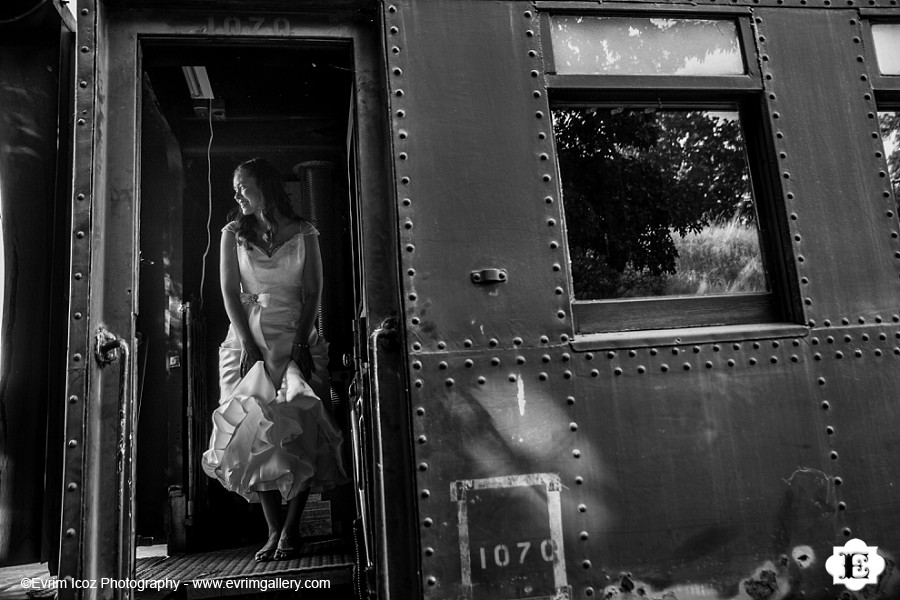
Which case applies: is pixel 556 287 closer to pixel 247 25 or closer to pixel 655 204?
pixel 655 204

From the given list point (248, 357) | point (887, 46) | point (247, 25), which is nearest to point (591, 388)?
point (247, 25)

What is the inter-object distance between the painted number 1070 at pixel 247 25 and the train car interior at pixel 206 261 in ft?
3.26

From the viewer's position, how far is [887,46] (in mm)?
2549

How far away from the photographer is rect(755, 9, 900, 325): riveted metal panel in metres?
2.32

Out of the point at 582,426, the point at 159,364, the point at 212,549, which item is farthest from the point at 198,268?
the point at 582,426

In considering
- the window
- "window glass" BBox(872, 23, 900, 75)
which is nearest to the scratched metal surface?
the window

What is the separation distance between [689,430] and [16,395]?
2.28 meters

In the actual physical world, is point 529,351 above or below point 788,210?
below

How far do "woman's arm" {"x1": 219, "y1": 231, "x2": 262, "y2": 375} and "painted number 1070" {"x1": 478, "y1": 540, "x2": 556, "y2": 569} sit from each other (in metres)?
1.86

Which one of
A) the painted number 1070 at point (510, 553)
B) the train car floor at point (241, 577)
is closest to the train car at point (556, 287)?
the painted number 1070 at point (510, 553)

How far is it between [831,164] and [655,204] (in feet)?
2.25

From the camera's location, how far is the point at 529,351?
2133mm

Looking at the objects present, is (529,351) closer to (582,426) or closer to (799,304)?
(582,426)

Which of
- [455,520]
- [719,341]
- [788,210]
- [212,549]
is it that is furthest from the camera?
[212,549]
